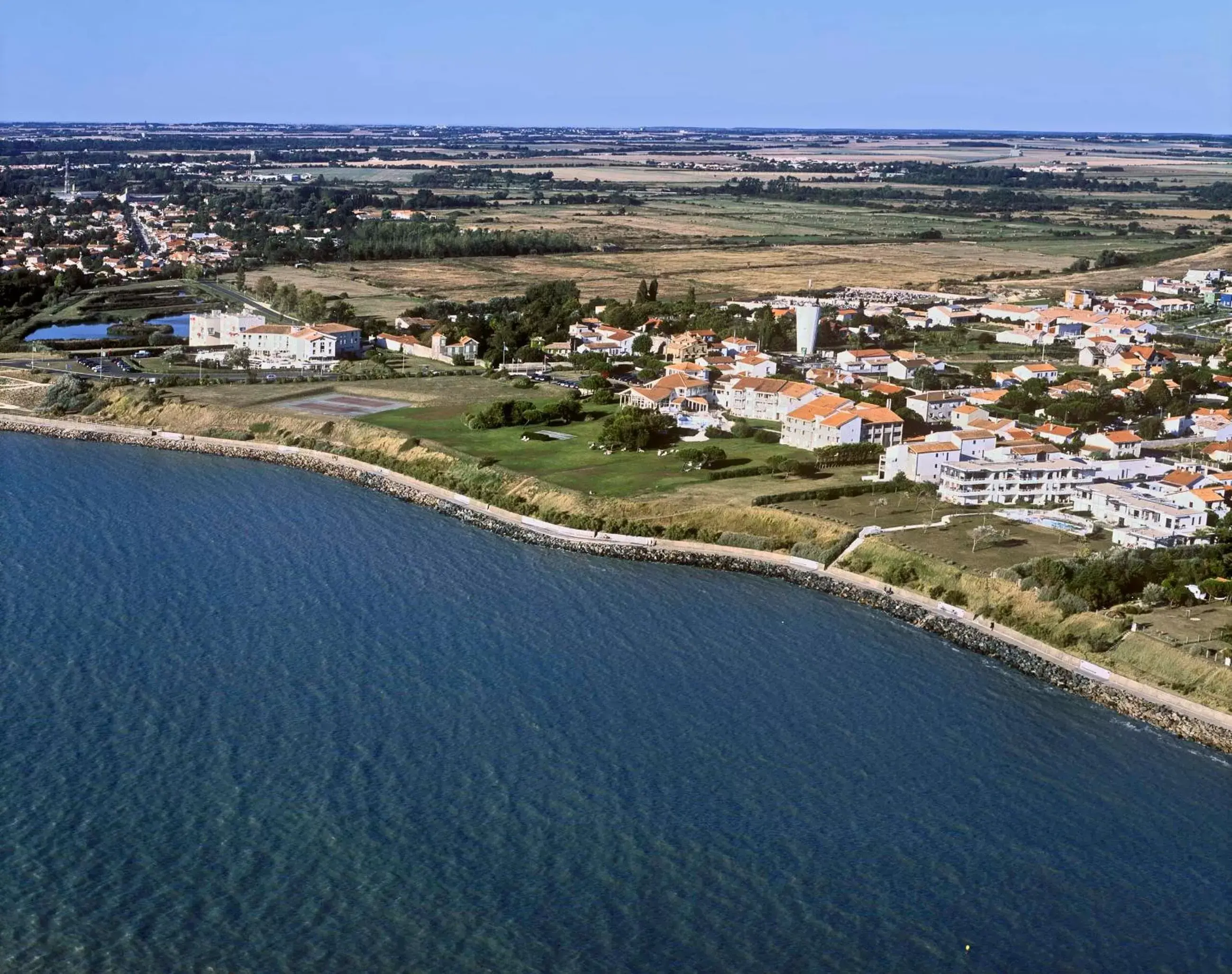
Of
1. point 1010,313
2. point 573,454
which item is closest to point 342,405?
point 573,454

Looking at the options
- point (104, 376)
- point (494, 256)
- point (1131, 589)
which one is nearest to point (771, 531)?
point (1131, 589)

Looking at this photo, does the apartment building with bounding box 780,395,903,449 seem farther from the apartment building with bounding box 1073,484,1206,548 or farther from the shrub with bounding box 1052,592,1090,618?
the shrub with bounding box 1052,592,1090,618

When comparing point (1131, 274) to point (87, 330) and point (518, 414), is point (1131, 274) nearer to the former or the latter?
point (518, 414)

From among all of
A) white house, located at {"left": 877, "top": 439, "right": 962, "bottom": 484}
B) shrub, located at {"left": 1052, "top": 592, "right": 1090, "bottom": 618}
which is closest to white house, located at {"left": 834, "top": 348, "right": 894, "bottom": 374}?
white house, located at {"left": 877, "top": 439, "right": 962, "bottom": 484}

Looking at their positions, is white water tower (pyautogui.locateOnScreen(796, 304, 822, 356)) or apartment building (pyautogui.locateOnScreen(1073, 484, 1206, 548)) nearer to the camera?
apartment building (pyautogui.locateOnScreen(1073, 484, 1206, 548))

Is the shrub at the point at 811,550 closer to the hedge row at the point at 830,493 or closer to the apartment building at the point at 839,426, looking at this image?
the hedge row at the point at 830,493
